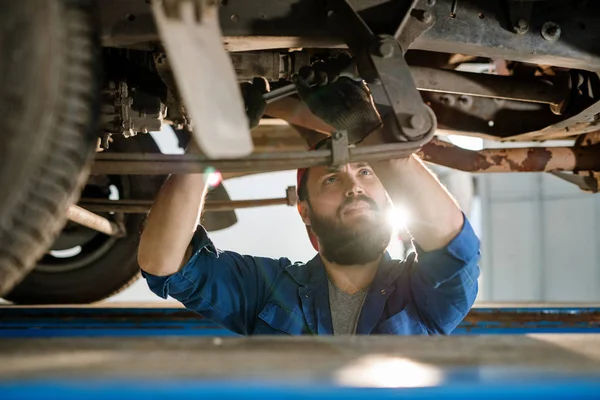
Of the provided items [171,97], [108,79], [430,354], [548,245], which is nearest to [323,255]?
[171,97]

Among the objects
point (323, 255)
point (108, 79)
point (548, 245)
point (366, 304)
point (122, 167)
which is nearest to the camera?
point (122, 167)

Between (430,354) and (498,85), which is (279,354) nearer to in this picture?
(430,354)

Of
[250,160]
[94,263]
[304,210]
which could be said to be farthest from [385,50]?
[94,263]

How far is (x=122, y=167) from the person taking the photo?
0.81 m

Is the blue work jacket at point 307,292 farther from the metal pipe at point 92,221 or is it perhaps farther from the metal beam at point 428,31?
the metal beam at point 428,31

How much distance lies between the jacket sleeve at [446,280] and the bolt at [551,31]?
368 millimetres

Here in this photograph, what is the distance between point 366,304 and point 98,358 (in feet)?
2.60

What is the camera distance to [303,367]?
1.97ft

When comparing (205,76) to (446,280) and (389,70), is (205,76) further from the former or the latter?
(446,280)

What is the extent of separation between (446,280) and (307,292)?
1.21ft

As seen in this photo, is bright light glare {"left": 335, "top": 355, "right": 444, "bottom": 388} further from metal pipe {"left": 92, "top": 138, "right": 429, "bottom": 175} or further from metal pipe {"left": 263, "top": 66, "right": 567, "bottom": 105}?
metal pipe {"left": 263, "top": 66, "right": 567, "bottom": 105}

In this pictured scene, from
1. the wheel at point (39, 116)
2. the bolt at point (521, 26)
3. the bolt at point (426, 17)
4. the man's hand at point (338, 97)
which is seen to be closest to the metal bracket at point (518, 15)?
the bolt at point (521, 26)

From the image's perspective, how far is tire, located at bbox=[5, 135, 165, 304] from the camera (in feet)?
5.69

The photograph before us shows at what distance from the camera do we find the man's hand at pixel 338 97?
913 mm
